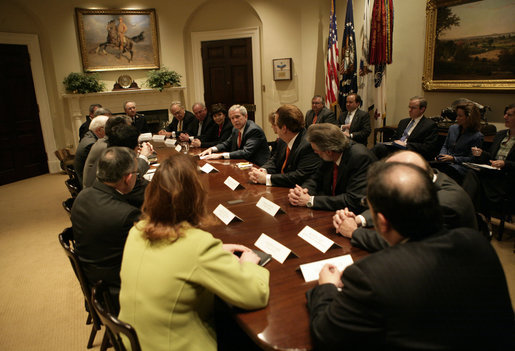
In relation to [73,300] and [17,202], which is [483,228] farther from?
[17,202]

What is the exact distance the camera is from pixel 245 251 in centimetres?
174

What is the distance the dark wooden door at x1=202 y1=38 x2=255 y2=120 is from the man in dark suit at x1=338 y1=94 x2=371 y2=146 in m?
2.76

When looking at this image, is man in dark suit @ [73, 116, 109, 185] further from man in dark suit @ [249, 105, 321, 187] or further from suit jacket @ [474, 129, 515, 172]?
suit jacket @ [474, 129, 515, 172]

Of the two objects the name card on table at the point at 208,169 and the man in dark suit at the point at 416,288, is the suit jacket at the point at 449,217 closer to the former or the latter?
the man in dark suit at the point at 416,288

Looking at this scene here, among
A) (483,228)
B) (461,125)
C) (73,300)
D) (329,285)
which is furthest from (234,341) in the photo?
(461,125)

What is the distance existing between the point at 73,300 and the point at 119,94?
18.5 feet

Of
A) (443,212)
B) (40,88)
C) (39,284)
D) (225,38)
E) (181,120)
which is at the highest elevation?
(225,38)

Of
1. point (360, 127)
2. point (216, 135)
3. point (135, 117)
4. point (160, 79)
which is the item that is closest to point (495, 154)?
point (360, 127)

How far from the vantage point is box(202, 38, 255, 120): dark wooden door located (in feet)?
27.2

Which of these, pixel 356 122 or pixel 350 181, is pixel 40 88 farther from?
pixel 350 181

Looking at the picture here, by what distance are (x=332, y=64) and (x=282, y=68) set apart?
1.34 meters

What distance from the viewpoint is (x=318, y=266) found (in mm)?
1633

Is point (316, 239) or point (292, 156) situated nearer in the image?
point (316, 239)

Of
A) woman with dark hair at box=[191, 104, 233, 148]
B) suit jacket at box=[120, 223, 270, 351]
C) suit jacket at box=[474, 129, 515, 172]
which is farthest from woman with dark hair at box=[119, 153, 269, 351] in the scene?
woman with dark hair at box=[191, 104, 233, 148]
